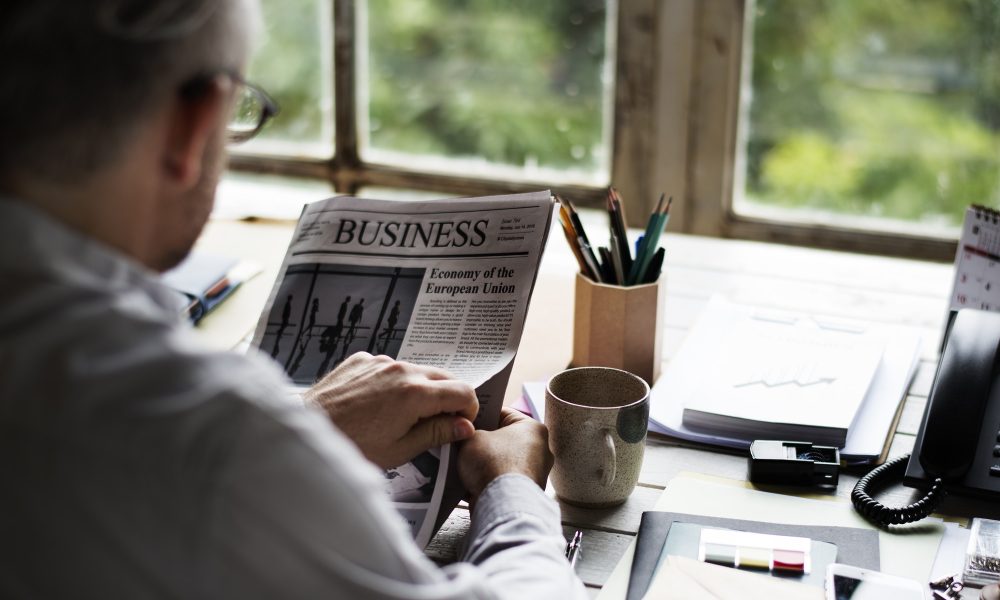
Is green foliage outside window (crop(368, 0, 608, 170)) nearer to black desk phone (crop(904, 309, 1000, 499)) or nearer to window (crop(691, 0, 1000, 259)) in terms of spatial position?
window (crop(691, 0, 1000, 259))

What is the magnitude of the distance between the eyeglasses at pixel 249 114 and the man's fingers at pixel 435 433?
29cm

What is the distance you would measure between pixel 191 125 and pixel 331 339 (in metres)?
0.51

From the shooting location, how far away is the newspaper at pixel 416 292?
959mm

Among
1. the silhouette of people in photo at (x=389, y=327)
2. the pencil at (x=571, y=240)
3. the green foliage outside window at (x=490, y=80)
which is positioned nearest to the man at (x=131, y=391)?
the silhouette of people in photo at (x=389, y=327)

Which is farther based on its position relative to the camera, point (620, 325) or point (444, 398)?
point (620, 325)

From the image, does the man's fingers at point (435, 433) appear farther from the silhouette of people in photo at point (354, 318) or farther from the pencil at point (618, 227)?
the pencil at point (618, 227)

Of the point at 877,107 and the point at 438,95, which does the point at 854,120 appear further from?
the point at 438,95

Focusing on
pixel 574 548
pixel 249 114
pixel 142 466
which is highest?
pixel 249 114

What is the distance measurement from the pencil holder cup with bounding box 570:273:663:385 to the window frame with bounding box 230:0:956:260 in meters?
1.38

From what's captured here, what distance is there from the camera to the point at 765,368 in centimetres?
116

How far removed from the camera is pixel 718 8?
93.4 inches

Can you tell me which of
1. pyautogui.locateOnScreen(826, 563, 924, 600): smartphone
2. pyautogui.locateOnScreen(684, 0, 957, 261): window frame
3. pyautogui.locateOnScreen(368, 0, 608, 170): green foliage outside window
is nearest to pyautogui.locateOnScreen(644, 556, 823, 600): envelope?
pyautogui.locateOnScreen(826, 563, 924, 600): smartphone

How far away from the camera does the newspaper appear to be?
96 centimetres

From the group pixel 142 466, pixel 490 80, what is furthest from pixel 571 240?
pixel 490 80
